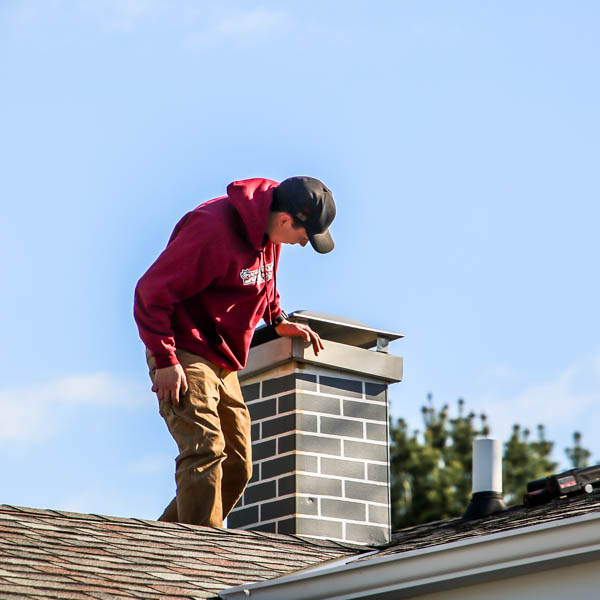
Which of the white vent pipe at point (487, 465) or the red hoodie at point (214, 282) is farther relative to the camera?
the white vent pipe at point (487, 465)

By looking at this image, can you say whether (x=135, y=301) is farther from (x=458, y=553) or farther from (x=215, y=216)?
(x=458, y=553)

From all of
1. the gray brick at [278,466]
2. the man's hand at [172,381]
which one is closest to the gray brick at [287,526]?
the gray brick at [278,466]

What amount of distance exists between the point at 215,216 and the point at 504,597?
252 centimetres

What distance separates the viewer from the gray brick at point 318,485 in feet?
21.6

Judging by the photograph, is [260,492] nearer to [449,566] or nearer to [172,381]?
[172,381]

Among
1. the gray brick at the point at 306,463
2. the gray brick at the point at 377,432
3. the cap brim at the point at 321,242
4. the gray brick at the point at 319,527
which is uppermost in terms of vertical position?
the cap brim at the point at 321,242

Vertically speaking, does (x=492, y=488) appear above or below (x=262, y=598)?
above

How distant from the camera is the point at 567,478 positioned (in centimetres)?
606

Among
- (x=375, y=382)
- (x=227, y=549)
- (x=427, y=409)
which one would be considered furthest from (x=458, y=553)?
(x=427, y=409)

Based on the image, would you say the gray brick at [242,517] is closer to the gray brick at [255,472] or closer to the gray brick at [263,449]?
the gray brick at [255,472]

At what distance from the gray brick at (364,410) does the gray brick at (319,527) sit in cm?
64

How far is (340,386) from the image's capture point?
6.96 metres

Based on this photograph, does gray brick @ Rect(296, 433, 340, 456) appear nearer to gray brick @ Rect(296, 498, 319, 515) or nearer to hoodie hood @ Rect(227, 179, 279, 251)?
gray brick @ Rect(296, 498, 319, 515)

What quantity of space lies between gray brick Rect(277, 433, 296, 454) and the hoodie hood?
1.10m
